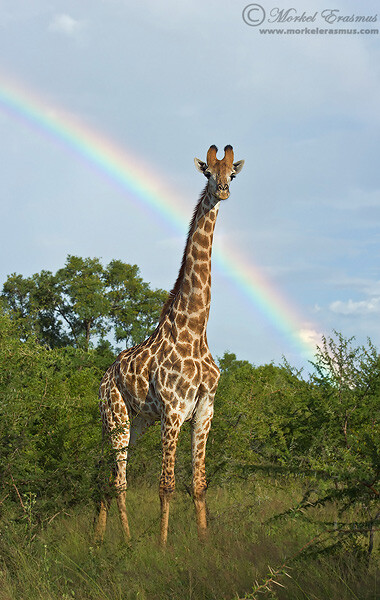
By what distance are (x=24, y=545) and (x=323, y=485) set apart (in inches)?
148

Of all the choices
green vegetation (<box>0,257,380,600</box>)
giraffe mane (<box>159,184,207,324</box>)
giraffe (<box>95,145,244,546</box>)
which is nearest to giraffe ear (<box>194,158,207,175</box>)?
giraffe (<box>95,145,244,546</box>)

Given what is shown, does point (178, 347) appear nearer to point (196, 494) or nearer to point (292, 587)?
point (196, 494)

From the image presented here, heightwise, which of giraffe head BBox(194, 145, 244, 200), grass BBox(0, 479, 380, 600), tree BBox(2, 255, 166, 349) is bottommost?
grass BBox(0, 479, 380, 600)

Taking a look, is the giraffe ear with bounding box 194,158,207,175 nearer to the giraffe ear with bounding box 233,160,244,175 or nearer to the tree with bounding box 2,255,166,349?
the giraffe ear with bounding box 233,160,244,175

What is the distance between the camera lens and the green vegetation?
485cm

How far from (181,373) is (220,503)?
3.54 meters

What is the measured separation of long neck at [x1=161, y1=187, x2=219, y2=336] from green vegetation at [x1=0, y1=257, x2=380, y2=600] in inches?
61.0

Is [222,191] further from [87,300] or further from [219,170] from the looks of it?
[87,300]

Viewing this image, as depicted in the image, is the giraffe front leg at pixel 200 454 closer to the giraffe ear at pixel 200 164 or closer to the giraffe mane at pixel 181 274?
the giraffe mane at pixel 181 274

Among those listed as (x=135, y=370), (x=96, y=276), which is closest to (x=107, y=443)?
(x=135, y=370)

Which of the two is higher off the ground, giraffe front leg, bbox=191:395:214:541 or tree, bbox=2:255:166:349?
tree, bbox=2:255:166:349

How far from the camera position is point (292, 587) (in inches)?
183

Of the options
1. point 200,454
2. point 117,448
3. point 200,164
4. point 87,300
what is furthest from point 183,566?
point 87,300

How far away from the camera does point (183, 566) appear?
562 cm
